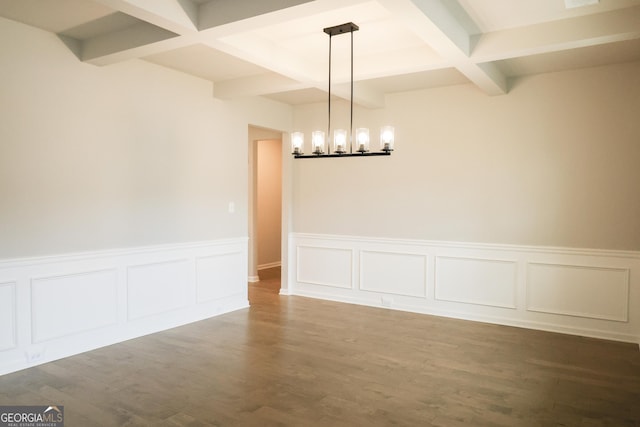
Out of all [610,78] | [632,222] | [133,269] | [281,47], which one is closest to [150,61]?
[281,47]

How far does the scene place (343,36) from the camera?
385cm

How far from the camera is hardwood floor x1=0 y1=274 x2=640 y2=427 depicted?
287cm

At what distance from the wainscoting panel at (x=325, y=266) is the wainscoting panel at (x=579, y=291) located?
2.23m

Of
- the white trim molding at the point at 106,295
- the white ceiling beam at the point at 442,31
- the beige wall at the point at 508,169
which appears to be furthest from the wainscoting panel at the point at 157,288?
the white ceiling beam at the point at 442,31

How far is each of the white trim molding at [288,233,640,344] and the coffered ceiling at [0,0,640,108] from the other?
6.13 ft

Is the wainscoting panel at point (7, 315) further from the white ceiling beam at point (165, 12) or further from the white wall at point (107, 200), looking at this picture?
the white ceiling beam at point (165, 12)

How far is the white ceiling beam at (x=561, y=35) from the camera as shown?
10.6 feet

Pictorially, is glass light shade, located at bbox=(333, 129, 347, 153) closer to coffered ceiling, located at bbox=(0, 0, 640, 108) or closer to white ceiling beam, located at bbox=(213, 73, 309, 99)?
coffered ceiling, located at bbox=(0, 0, 640, 108)

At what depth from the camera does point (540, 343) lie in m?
4.36

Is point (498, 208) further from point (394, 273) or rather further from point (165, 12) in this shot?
point (165, 12)

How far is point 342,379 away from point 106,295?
2.31m

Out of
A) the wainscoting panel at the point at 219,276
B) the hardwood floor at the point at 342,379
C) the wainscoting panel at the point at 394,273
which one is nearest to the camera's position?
the hardwood floor at the point at 342,379

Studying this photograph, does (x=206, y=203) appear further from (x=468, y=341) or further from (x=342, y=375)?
(x=468, y=341)

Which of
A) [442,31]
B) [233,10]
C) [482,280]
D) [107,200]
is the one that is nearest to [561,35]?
[442,31]
